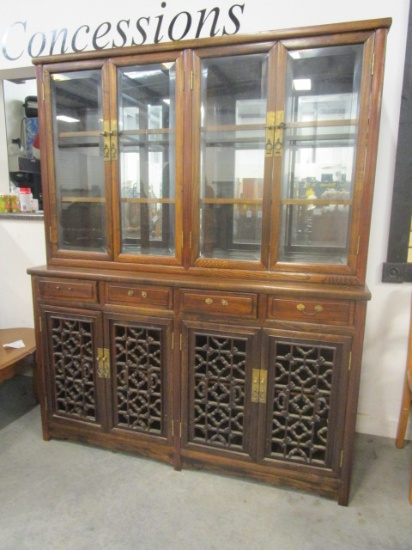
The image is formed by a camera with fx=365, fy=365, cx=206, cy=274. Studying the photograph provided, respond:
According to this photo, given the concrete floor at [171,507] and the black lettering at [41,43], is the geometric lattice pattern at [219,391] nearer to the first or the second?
the concrete floor at [171,507]

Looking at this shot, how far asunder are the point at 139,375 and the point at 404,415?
4.87 ft

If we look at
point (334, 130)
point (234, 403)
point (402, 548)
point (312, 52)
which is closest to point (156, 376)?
point (234, 403)

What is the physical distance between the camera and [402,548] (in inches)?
57.2

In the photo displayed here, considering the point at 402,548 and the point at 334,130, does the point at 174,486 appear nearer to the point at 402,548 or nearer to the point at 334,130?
the point at 402,548

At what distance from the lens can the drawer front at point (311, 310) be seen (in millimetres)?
1562

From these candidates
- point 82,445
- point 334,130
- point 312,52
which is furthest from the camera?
point 82,445

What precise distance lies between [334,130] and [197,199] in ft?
2.29

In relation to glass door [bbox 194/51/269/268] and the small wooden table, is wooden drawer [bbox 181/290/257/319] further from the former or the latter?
the small wooden table

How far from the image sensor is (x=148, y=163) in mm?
1936

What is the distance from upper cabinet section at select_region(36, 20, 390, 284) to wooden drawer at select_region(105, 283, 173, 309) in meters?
0.12

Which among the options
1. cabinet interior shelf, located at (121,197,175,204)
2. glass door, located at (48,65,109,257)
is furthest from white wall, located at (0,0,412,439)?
cabinet interior shelf, located at (121,197,175,204)

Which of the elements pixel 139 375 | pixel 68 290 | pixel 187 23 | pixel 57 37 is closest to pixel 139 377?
pixel 139 375

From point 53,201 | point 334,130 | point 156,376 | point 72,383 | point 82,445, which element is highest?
point 334,130

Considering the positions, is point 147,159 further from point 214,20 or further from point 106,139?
point 214,20
